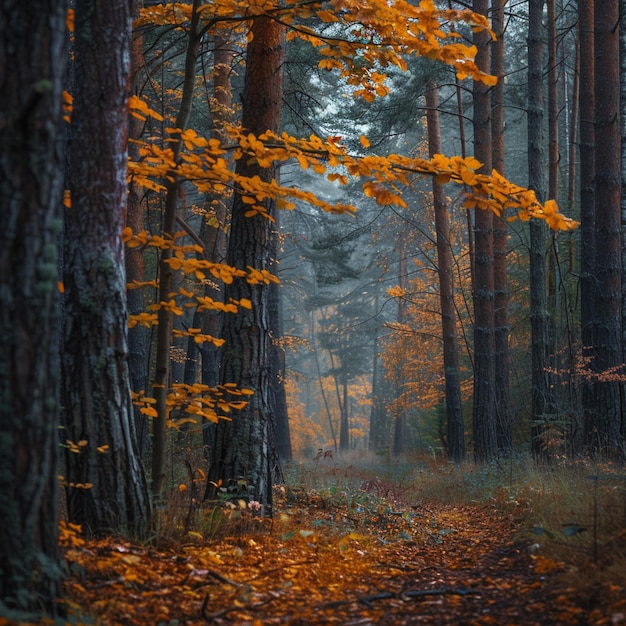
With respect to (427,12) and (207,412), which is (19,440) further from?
(427,12)

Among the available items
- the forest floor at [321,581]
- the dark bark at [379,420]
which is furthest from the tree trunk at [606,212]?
the dark bark at [379,420]

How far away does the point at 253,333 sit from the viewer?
18.6 ft

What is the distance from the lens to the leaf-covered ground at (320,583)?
3.29m

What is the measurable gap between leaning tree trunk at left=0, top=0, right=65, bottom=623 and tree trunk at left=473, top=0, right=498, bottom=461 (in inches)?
405

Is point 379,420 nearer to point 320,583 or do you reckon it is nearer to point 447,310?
point 447,310

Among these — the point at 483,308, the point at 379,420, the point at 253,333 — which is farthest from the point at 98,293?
the point at 379,420

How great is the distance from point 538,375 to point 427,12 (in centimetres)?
814

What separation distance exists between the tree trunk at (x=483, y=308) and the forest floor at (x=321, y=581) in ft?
22.4

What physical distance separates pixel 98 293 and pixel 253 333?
72.2 inches

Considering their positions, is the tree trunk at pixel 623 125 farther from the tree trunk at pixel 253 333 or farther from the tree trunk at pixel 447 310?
the tree trunk at pixel 253 333

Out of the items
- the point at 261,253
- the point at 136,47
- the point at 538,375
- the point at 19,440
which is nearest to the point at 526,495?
the point at 261,253

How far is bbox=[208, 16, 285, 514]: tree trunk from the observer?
5566 mm

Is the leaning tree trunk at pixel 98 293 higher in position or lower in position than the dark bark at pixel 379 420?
higher

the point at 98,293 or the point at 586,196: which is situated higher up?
the point at 586,196
